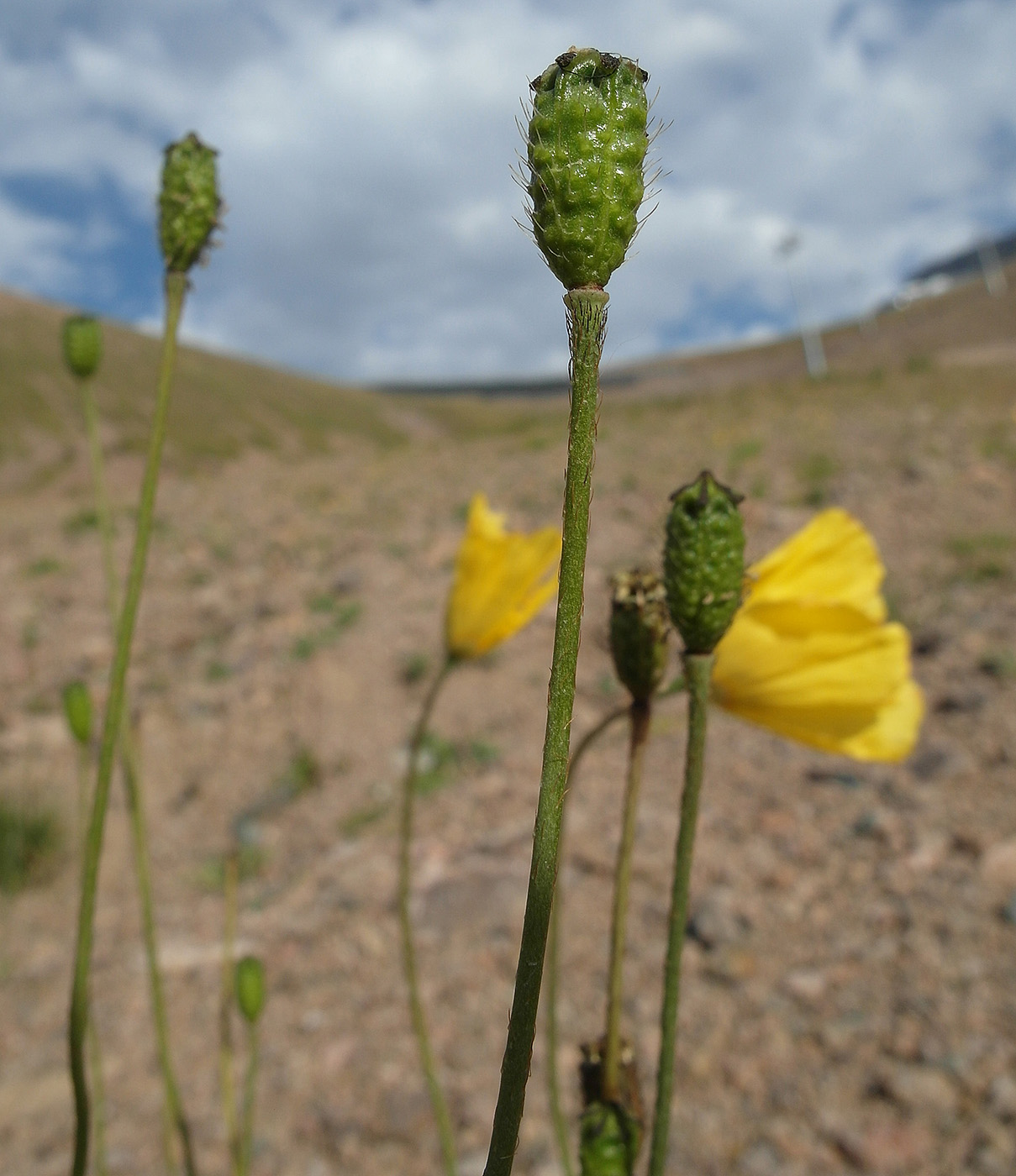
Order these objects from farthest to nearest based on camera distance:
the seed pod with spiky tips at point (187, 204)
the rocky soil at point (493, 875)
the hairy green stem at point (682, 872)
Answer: the rocky soil at point (493, 875) < the seed pod with spiky tips at point (187, 204) < the hairy green stem at point (682, 872)

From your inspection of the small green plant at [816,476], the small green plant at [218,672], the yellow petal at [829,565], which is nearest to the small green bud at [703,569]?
the yellow petal at [829,565]

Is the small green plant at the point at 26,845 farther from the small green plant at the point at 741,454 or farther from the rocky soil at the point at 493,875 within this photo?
the small green plant at the point at 741,454

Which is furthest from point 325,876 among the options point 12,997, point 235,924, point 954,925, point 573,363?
point 573,363

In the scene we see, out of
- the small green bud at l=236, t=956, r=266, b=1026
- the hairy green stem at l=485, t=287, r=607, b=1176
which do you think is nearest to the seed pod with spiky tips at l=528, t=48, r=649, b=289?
the hairy green stem at l=485, t=287, r=607, b=1176

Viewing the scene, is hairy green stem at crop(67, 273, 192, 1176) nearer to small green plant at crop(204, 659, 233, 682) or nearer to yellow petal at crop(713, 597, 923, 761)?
yellow petal at crop(713, 597, 923, 761)

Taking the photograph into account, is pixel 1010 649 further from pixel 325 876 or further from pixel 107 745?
pixel 107 745

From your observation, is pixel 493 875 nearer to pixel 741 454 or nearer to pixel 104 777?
pixel 104 777

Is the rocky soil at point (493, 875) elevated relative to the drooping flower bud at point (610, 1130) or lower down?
lower down
